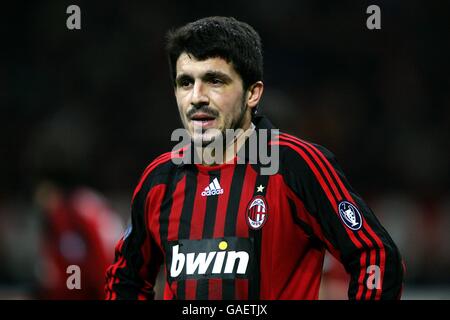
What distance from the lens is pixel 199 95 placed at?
8.98 feet

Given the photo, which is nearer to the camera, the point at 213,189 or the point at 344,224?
the point at 344,224

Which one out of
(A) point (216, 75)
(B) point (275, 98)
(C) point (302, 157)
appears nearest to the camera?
(C) point (302, 157)

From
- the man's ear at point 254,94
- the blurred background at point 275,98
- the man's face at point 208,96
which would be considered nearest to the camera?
the man's face at point 208,96

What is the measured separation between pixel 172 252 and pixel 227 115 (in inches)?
19.2

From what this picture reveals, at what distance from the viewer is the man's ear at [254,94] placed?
114 inches

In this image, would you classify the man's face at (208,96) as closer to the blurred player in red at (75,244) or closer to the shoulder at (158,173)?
the shoulder at (158,173)

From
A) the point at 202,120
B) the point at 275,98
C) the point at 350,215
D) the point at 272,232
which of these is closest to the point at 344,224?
the point at 350,215

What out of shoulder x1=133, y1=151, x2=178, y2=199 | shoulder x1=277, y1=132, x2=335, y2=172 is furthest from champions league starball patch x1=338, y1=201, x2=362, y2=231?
shoulder x1=133, y1=151, x2=178, y2=199

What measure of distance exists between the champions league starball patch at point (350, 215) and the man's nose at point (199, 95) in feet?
1.84

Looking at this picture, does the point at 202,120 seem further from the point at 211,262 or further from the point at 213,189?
the point at 211,262

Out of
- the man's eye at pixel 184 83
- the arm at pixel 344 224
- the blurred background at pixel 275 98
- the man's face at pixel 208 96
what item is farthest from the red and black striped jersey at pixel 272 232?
the blurred background at pixel 275 98

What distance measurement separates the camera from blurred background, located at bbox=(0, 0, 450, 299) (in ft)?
21.6

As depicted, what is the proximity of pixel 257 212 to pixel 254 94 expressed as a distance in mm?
451
